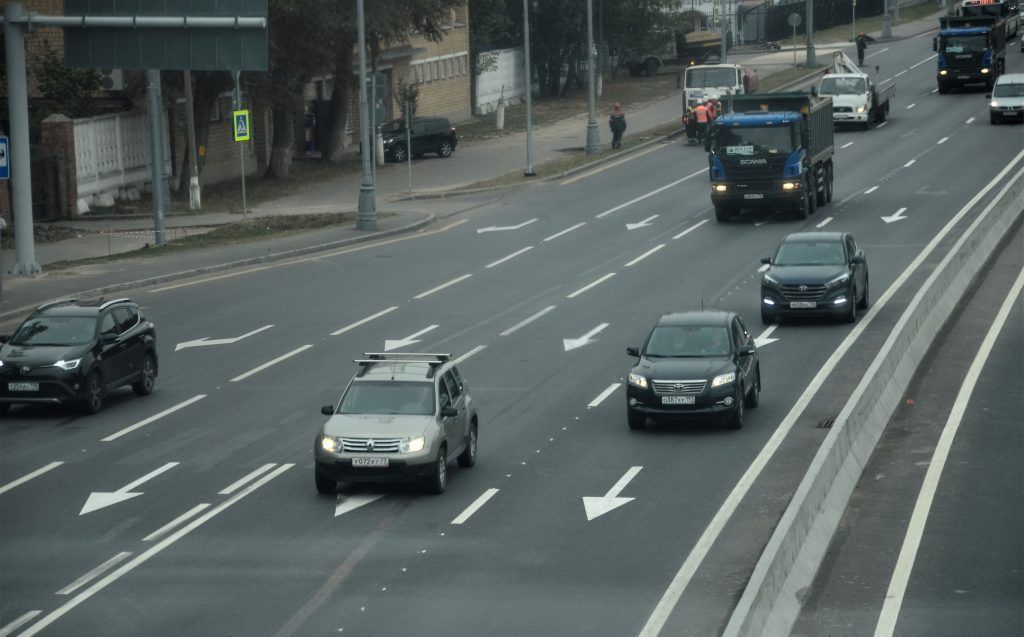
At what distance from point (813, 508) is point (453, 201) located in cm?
3593

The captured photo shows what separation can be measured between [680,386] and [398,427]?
4.86 meters

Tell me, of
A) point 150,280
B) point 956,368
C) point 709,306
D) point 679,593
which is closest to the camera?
point 679,593

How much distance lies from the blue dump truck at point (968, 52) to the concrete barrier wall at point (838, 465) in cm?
3774

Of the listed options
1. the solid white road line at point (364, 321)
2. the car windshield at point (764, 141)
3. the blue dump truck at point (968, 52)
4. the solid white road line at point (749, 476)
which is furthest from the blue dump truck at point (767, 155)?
the blue dump truck at point (968, 52)

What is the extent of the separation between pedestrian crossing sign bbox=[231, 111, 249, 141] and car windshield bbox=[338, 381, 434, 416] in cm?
2780

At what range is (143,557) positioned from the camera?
17.4m

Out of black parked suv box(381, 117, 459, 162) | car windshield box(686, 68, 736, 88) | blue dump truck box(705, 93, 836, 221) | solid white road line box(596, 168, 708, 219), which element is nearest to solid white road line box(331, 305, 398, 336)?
blue dump truck box(705, 93, 836, 221)

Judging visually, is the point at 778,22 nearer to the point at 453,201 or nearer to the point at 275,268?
the point at 453,201

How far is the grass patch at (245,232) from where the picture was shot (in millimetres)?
41781

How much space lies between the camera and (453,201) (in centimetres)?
5200

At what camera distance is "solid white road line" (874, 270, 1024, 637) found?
50.2 ft

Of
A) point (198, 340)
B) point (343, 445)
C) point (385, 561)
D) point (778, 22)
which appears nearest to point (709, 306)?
point (198, 340)

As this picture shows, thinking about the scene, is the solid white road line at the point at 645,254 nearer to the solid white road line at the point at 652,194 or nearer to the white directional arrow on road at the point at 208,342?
the solid white road line at the point at 652,194

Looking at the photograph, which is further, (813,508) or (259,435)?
(259,435)
